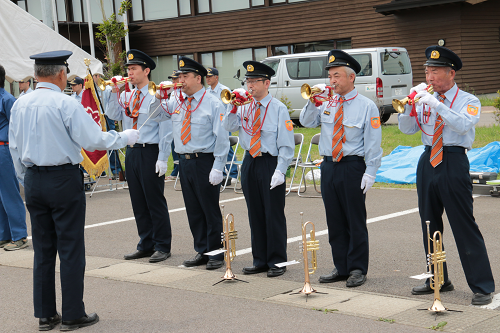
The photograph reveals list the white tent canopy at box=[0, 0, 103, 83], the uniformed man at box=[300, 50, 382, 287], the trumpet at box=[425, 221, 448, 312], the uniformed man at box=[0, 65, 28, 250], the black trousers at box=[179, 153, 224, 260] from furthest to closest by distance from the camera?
the white tent canopy at box=[0, 0, 103, 83]
the uniformed man at box=[0, 65, 28, 250]
the black trousers at box=[179, 153, 224, 260]
the uniformed man at box=[300, 50, 382, 287]
the trumpet at box=[425, 221, 448, 312]

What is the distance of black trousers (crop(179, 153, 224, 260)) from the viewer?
22.8 ft

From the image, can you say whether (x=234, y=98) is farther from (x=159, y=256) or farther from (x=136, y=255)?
(x=136, y=255)

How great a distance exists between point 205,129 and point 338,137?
1695 millimetres

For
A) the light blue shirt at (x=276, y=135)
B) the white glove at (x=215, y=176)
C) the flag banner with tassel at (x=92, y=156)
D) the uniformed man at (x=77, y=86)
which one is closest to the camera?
the light blue shirt at (x=276, y=135)

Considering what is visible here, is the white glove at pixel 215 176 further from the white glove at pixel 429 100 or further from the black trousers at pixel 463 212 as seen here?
the white glove at pixel 429 100

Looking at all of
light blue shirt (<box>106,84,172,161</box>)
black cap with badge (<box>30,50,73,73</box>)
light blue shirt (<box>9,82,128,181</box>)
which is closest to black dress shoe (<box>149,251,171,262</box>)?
light blue shirt (<box>106,84,172,161</box>)

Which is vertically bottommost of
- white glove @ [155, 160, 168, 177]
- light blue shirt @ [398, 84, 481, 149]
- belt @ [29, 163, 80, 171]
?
white glove @ [155, 160, 168, 177]

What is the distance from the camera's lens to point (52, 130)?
4.96 m

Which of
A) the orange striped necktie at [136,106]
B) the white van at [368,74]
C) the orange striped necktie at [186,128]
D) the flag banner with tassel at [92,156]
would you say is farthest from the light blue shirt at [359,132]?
the white van at [368,74]

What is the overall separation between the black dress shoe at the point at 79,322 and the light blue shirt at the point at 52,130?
131 centimetres

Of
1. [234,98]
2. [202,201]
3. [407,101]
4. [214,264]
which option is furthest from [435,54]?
[214,264]

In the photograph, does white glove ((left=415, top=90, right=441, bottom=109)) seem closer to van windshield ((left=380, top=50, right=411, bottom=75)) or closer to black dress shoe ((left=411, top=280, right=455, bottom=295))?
black dress shoe ((left=411, top=280, right=455, bottom=295))

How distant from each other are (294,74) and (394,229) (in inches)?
522

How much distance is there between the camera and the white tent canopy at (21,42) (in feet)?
39.1
